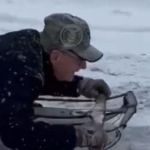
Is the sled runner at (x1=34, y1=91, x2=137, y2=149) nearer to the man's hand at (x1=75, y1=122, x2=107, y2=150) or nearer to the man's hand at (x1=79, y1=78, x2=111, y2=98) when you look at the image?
the man's hand at (x1=79, y1=78, x2=111, y2=98)

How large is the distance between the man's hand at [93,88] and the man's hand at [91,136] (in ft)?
1.89

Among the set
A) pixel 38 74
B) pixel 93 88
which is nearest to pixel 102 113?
pixel 93 88

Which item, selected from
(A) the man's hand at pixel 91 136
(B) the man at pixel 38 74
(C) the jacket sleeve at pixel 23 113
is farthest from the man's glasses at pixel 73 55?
(A) the man's hand at pixel 91 136

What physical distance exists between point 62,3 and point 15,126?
17.8 feet

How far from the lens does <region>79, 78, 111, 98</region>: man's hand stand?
4617 millimetres

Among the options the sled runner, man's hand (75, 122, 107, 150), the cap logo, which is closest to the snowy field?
the sled runner

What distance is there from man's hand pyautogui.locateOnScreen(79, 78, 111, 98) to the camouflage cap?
58cm

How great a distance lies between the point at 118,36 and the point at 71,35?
3909 mm

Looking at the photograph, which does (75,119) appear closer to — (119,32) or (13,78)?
(13,78)

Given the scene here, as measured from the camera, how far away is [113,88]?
6098 millimetres

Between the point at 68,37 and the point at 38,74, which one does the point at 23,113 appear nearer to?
the point at 38,74

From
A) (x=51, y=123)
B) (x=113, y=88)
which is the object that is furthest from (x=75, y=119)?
(x=113, y=88)

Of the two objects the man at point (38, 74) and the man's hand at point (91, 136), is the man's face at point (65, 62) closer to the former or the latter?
the man at point (38, 74)

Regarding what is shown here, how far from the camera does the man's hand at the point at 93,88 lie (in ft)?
15.1
